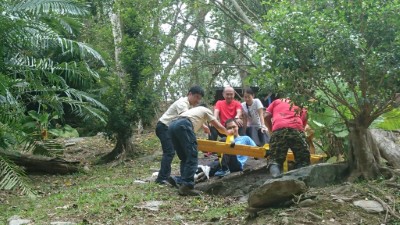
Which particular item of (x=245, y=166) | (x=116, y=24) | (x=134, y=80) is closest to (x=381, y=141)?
(x=245, y=166)

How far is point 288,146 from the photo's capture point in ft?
25.5

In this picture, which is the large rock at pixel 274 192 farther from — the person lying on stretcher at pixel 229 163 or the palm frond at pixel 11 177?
the person lying on stretcher at pixel 229 163

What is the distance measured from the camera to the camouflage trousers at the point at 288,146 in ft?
25.1

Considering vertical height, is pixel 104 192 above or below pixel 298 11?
below

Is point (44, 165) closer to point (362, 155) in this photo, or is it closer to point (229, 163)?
point (229, 163)

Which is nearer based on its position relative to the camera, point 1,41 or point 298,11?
point 298,11

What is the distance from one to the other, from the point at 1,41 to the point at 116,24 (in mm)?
6930

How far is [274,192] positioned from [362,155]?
146 centimetres

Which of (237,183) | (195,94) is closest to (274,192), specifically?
(237,183)

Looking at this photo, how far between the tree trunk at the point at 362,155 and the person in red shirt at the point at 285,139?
3.10ft

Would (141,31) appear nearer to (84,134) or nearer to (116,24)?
(116,24)

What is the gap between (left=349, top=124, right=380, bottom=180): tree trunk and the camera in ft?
22.1

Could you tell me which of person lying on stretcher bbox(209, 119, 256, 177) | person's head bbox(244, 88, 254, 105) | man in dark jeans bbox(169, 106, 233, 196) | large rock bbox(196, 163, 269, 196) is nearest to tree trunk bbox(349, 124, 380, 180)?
large rock bbox(196, 163, 269, 196)

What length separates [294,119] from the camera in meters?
7.70
